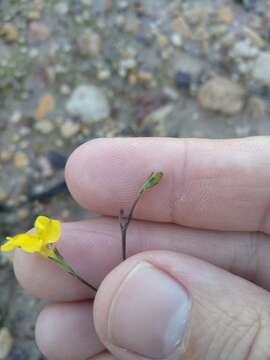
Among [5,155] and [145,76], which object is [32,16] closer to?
[145,76]

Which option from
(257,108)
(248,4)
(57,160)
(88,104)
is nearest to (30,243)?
(57,160)

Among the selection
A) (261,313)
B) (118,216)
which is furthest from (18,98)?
(261,313)

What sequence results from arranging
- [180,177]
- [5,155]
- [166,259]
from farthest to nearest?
[5,155], [180,177], [166,259]

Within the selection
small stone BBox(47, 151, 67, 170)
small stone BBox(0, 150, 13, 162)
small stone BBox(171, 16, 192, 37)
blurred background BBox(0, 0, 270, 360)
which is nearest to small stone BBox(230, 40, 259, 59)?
blurred background BBox(0, 0, 270, 360)

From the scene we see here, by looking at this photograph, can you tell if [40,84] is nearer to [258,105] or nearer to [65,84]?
[65,84]

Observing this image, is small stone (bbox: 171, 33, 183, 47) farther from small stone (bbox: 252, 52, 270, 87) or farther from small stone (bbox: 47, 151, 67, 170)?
small stone (bbox: 47, 151, 67, 170)

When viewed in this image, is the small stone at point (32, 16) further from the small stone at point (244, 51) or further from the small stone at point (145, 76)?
the small stone at point (244, 51)
